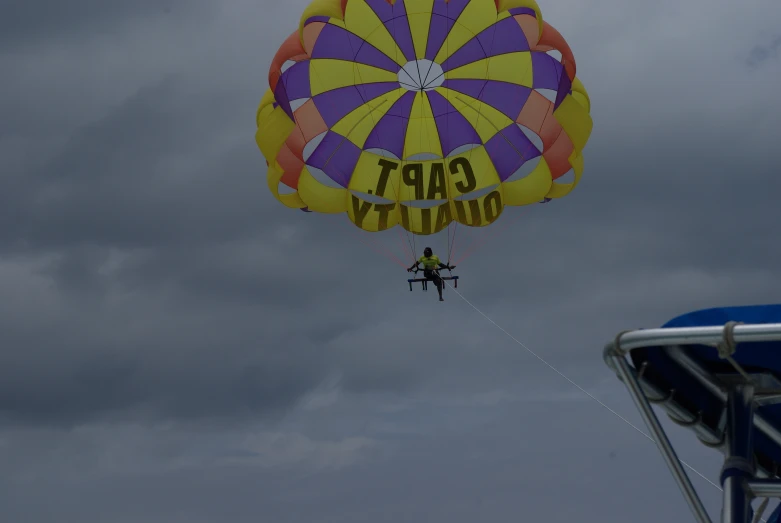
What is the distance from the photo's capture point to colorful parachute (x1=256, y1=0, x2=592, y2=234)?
25703mm

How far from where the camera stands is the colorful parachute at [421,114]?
2570 centimetres

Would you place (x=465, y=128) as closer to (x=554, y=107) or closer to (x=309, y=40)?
(x=554, y=107)

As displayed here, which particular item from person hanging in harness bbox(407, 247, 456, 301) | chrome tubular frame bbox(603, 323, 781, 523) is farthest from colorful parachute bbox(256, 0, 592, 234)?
chrome tubular frame bbox(603, 323, 781, 523)

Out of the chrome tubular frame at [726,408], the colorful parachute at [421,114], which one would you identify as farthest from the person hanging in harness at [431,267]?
the chrome tubular frame at [726,408]

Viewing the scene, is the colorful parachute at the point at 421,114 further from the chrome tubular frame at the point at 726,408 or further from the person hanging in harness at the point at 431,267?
the chrome tubular frame at the point at 726,408

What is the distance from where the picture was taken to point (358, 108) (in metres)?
26.6

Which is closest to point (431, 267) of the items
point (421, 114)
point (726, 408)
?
point (421, 114)

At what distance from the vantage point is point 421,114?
88.2 ft

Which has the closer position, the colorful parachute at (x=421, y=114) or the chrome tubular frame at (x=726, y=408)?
the chrome tubular frame at (x=726, y=408)

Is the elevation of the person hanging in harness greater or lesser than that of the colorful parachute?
lesser

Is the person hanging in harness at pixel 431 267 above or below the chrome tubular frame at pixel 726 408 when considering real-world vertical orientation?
above

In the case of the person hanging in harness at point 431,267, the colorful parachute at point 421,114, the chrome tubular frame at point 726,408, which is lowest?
the chrome tubular frame at point 726,408

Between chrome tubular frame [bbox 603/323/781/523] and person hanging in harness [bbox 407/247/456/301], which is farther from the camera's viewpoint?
person hanging in harness [bbox 407/247/456/301]

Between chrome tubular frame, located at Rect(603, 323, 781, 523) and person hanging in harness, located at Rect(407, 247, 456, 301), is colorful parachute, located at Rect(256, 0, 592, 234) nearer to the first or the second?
person hanging in harness, located at Rect(407, 247, 456, 301)
